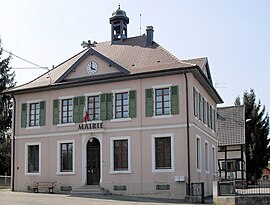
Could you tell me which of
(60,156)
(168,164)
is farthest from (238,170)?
(60,156)

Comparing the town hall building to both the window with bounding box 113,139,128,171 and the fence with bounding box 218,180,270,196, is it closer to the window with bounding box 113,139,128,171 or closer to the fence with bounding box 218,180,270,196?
the window with bounding box 113,139,128,171

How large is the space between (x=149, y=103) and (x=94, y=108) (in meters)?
3.86

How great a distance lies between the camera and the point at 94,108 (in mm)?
29359

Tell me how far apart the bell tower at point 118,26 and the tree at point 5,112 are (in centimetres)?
1718

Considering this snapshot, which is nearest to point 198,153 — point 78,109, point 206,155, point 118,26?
point 206,155

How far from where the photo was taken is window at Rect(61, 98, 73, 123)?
30.1 meters

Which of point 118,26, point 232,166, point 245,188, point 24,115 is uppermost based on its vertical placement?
point 118,26

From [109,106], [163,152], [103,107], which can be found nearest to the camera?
[163,152]

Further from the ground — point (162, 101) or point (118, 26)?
point (118, 26)

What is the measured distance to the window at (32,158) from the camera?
30.9 meters

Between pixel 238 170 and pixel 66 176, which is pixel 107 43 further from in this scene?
pixel 238 170

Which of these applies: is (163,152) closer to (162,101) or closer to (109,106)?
(162,101)

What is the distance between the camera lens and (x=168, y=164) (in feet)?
87.3

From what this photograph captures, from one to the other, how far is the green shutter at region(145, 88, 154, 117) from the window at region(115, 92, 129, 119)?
1325 mm
